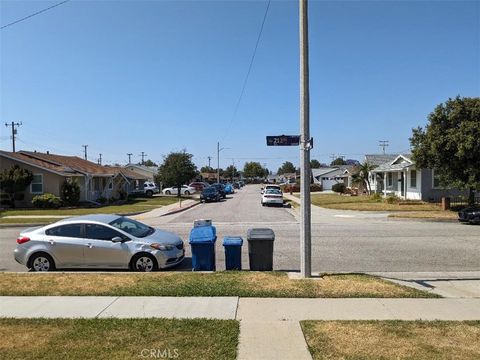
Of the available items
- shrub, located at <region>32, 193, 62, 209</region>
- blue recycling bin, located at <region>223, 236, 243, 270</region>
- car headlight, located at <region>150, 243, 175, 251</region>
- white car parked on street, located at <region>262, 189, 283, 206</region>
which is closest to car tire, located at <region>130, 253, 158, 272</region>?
car headlight, located at <region>150, 243, 175, 251</region>

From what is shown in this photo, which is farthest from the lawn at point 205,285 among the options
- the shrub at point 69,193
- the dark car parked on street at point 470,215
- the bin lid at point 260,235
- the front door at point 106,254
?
the shrub at point 69,193

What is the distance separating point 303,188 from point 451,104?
2182 centimetres

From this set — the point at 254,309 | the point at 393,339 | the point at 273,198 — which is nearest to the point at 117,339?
the point at 254,309

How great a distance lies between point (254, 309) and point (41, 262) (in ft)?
20.3

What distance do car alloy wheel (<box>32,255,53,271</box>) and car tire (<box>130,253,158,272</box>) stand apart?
203 cm

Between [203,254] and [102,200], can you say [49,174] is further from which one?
[203,254]

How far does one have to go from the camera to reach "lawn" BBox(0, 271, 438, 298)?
8055mm

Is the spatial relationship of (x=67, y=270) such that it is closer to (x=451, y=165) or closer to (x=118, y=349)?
(x=118, y=349)

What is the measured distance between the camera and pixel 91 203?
3909cm

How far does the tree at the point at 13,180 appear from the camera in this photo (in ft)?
112

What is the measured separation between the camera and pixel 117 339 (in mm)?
5840

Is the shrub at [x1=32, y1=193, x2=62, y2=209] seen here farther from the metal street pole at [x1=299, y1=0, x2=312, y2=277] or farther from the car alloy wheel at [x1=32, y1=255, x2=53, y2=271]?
the metal street pole at [x1=299, y1=0, x2=312, y2=277]

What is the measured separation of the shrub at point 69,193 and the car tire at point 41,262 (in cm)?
2619

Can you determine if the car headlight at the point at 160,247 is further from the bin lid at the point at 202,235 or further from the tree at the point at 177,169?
the tree at the point at 177,169
